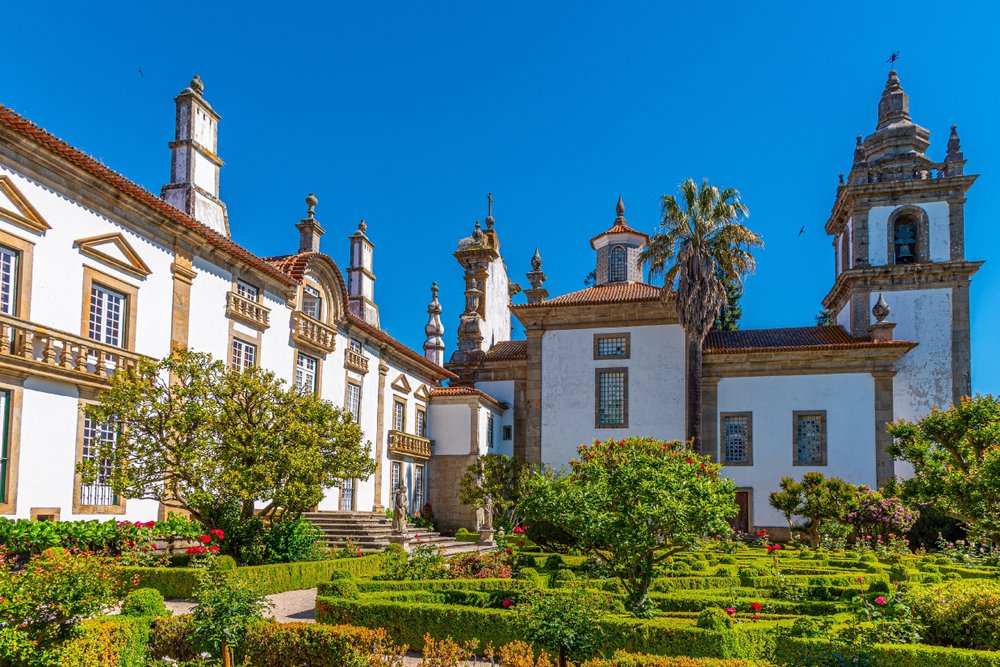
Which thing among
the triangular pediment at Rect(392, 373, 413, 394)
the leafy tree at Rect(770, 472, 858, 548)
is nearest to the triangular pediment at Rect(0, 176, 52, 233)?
the triangular pediment at Rect(392, 373, 413, 394)

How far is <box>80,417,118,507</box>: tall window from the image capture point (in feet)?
52.1

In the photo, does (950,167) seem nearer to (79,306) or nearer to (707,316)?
(707,316)

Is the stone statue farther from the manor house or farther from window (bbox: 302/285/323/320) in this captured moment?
window (bbox: 302/285/323/320)

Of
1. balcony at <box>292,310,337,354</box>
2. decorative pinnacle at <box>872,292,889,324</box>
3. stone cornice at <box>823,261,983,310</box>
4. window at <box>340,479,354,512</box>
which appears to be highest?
stone cornice at <box>823,261,983,310</box>

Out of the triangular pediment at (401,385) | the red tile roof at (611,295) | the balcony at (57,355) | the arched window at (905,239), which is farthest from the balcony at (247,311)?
the arched window at (905,239)

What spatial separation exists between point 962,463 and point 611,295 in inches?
811

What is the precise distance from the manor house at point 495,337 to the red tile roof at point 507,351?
0.17 meters

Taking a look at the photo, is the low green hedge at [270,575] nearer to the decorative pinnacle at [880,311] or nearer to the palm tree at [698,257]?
the palm tree at [698,257]

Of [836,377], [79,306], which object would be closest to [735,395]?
[836,377]

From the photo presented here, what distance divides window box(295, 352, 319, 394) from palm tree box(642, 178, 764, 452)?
13412mm

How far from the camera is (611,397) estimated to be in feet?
108

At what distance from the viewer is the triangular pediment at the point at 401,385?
30972 mm

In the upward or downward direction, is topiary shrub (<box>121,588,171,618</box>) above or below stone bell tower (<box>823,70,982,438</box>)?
below

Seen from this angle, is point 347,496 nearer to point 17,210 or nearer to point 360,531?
point 360,531
